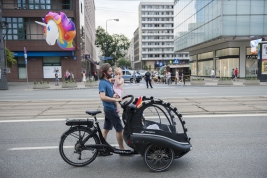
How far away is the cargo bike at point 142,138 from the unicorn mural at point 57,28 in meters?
25.9

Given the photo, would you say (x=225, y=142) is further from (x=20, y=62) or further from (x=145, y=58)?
(x=145, y=58)

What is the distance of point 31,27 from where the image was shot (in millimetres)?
34688

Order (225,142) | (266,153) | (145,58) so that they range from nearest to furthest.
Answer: (266,153) → (225,142) → (145,58)

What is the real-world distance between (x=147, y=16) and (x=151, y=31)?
6409 millimetres

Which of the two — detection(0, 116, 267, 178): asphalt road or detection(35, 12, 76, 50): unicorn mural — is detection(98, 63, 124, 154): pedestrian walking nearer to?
detection(0, 116, 267, 178): asphalt road

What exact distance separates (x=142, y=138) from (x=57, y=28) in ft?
88.5

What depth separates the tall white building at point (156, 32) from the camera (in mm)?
105375

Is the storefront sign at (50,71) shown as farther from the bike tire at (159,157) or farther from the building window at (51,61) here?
the bike tire at (159,157)

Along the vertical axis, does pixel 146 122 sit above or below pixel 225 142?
above

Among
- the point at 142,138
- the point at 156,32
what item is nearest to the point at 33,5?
the point at 142,138

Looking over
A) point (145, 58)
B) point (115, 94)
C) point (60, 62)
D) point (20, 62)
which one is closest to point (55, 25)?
point (60, 62)

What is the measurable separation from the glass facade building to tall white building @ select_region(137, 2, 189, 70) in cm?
6017

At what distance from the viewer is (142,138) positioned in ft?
13.9

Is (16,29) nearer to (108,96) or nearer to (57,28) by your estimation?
(57,28)
